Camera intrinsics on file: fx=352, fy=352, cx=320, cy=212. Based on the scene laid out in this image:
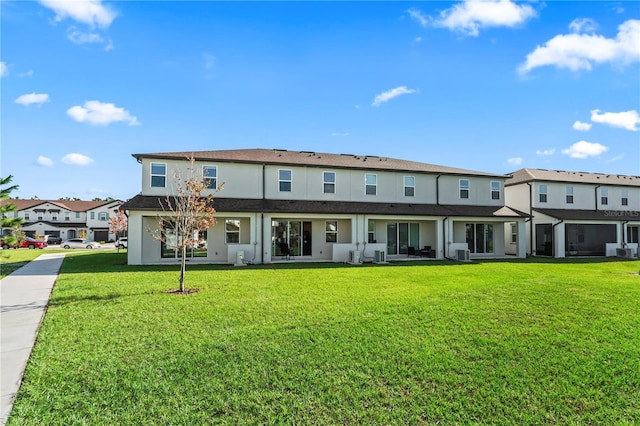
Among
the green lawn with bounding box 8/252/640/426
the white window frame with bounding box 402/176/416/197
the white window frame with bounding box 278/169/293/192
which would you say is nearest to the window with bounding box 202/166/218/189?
the white window frame with bounding box 278/169/293/192

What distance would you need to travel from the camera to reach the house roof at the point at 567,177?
25781mm

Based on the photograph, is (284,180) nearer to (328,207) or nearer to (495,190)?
(328,207)

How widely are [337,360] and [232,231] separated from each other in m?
14.7

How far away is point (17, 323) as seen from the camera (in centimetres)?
694

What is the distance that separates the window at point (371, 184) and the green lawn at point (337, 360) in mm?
12707

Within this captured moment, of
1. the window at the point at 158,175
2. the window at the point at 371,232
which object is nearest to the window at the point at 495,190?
the window at the point at 371,232

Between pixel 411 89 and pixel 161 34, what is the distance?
34.6 ft

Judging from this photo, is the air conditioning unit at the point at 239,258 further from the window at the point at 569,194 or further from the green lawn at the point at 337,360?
the window at the point at 569,194

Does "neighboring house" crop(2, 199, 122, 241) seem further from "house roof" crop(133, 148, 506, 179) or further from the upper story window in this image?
the upper story window

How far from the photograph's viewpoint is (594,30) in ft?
43.5

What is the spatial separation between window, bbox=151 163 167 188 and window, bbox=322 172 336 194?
8.58m

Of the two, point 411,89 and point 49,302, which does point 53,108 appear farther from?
point 411,89

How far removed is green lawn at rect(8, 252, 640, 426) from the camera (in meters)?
4.07

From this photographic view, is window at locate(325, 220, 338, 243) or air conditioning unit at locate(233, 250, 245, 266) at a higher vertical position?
window at locate(325, 220, 338, 243)
